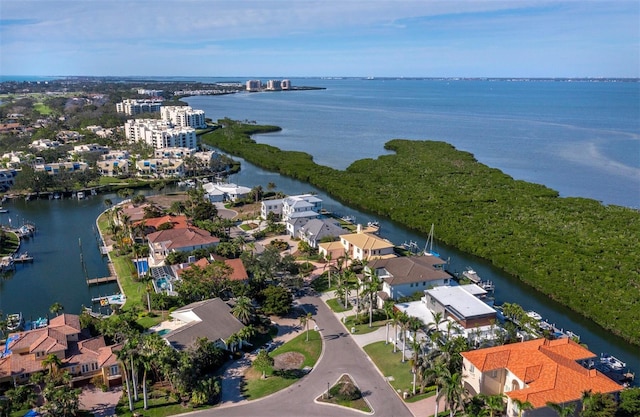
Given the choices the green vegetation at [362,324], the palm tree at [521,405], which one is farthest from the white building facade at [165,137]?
the palm tree at [521,405]

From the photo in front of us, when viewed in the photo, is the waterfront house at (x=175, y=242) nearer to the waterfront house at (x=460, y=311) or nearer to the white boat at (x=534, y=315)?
the waterfront house at (x=460, y=311)

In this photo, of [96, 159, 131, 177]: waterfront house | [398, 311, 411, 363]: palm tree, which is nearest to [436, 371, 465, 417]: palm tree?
[398, 311, 411, 363]: palm tree

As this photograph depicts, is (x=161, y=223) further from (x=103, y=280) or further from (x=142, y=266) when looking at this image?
(x=103, y=280)

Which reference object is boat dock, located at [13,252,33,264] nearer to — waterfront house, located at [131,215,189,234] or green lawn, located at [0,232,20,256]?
green lawn, located at [0,232,20,256]

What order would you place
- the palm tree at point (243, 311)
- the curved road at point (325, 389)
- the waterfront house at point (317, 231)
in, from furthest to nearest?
the waterfront house at point (317, 231) < the palm tree at point (243, 311) < the curved road at point (325, 389)

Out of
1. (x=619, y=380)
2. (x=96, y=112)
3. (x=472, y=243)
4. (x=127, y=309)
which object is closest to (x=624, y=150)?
(x=472, y=243)
